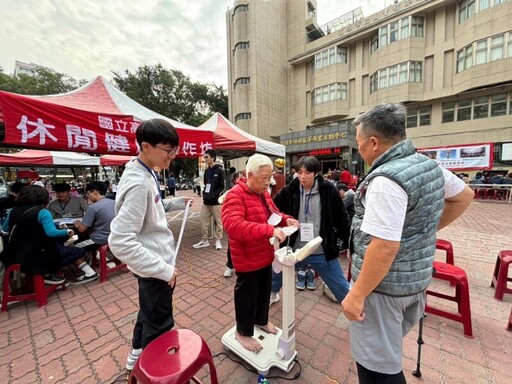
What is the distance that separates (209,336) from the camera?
2.38 metres

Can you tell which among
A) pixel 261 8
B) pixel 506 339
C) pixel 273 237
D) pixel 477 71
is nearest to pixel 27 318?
pixel 273 237

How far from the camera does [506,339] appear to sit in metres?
2.28

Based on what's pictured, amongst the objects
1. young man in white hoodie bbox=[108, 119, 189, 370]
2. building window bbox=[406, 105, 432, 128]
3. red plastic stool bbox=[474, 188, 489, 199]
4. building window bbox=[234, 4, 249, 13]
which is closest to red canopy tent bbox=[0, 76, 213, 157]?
young man in white hoodie bbox=[108, 119, 189, 370]

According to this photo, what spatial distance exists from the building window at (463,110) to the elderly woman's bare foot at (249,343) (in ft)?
80.2

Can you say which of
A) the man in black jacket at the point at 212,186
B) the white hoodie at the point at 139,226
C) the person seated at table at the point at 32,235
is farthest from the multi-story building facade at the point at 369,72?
the white hoodie at the point at 139,226

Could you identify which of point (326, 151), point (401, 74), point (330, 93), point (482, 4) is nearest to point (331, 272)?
point (326, 151)

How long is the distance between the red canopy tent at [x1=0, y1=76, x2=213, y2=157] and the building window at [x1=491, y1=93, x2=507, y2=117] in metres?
23.6

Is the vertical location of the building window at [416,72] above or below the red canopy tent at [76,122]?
above

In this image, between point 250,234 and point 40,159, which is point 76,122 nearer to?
point 250,234

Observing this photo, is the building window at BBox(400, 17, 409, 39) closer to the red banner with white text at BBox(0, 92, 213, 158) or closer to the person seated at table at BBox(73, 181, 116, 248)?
the red banner with white text at BBox(0, 92, 213, 158)

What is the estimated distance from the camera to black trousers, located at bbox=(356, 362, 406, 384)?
125 centimetres

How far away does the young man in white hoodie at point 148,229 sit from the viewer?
4.37 feet

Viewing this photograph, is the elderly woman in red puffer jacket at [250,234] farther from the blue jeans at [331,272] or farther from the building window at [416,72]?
the building window at [416,72]

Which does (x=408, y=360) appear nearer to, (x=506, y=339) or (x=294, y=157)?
(x=506, y=339)
